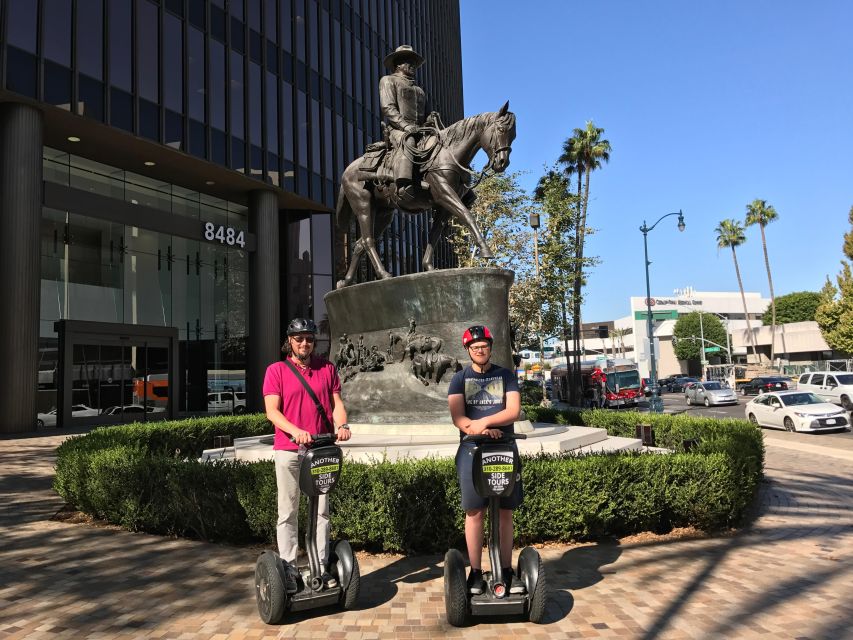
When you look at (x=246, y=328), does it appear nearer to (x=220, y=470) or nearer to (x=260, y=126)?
(x=260, y=126)

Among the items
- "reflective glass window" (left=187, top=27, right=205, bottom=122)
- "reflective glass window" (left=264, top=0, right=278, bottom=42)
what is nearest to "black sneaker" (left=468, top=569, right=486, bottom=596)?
"reflective glass window" (left=187, top=27, right=205, bottom=122)

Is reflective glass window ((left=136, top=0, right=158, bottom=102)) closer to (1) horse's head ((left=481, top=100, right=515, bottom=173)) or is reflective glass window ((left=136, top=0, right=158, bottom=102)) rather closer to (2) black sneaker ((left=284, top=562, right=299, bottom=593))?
(1) horse's head ((left=481, top=100, right=515, bottom=173))

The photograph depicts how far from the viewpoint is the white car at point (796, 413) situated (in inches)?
773

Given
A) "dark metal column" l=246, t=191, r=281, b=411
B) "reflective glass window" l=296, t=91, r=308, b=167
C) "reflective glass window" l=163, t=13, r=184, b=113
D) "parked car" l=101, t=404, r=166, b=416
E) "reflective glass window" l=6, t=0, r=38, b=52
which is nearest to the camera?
"reflective glass window" l=6, t=0, r=38, b=52

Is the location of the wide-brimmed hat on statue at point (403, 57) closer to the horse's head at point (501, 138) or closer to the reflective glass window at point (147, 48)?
the horse's head at point (501, 138)

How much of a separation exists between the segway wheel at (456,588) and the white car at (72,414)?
21.2 m

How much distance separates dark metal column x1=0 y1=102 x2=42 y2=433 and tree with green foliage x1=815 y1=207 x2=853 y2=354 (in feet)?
169

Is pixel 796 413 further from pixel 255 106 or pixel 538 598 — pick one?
pixel 255 106

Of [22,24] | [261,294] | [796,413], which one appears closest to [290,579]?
[796,413]

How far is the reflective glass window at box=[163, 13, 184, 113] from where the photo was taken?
2455cm

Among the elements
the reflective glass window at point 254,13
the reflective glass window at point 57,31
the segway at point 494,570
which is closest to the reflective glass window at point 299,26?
the reflective glass window at point 254,13

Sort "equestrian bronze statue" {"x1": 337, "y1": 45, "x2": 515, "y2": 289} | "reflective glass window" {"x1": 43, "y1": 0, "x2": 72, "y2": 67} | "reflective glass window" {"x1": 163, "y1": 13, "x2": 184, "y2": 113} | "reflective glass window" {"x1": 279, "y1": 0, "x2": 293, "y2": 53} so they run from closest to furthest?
"equestrian bronze statue" {"x1": 337, "y1": 45, "x2": 515, "y2": 289} < "reflective glass window" {"x1": 43, "y1": 0, "x2": 72, "y2": 67} < "reflective glass window" {"x1": 163, "y1": 13, "x2": 184, "y2": 113} < "reflective glass window" {"x1": 279, "y1": 0, "x2": 293, "y2": 53}

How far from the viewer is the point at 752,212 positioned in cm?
7588

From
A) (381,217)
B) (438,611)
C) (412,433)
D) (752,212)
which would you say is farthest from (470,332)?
(752,212)
